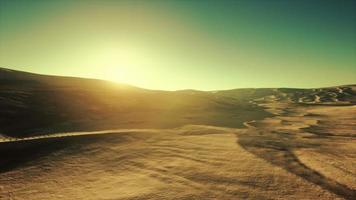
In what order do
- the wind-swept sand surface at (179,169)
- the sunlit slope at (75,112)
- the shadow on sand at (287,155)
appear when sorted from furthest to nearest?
the sunlit slope at (75,112)
the shadow on sand at (287,155)
the wind-swept sand surface at (179,169)

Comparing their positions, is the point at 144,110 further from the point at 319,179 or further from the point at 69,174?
Result: the point at 319,179

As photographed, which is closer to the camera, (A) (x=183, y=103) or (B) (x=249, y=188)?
(B) (x=249, y=188)

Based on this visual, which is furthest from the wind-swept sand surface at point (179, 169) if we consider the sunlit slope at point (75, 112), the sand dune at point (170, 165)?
the sunlit slope at point (75, 112)

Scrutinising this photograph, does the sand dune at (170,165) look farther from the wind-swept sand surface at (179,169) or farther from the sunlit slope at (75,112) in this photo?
the sunlit slope at (75,112)

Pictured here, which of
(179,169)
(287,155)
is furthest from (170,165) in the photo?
(287,155)

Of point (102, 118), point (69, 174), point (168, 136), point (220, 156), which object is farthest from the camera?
point (102, 118)

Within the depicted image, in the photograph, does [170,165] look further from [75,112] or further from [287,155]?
[75,112]

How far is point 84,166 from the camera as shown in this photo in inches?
354

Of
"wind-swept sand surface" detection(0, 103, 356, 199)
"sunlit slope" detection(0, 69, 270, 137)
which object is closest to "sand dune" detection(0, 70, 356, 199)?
"wind-swept sand surface" detection(0, 103, 356, 199)

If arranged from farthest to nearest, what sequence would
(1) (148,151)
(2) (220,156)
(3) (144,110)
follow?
(3) (144,110)
(1) (148,151)
(2) (220,156)

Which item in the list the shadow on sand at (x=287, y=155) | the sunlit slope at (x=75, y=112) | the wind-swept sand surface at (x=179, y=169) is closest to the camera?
the wind-swept sand surface at (x=179, y=169)

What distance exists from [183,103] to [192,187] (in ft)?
94.1

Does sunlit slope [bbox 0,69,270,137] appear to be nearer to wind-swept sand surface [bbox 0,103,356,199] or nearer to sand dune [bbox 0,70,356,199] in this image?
sand dune [bbox 0,70,356,199]

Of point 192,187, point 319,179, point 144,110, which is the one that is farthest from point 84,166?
point 144,110
